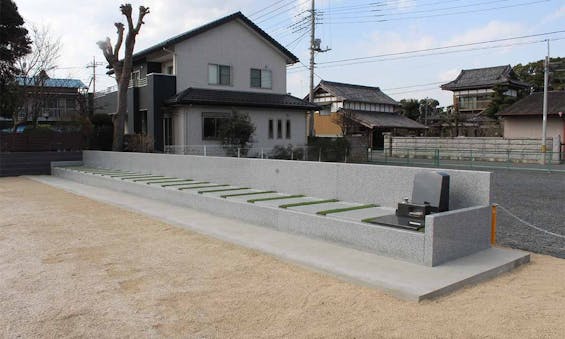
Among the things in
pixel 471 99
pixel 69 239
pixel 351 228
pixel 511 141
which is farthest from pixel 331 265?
pixel 471 99

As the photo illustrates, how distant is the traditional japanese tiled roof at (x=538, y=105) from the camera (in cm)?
2973

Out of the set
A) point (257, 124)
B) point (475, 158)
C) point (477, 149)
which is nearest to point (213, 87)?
point (257, 124)

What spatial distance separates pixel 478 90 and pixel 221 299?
142 feet

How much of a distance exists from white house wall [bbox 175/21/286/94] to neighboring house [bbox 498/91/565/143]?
55.6 ft

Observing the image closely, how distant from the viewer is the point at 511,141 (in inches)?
1110

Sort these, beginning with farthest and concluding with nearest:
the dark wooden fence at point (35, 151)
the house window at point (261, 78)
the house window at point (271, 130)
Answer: the house window at point (261, 78) < the house window at point (271, 130) < the dark wooden fence at point (35, 151)

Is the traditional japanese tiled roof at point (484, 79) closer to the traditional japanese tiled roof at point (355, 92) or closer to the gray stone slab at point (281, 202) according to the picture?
the traditional japanese tiled roof at point (355, 92)

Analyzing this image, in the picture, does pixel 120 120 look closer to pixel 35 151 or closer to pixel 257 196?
pixel 35 151

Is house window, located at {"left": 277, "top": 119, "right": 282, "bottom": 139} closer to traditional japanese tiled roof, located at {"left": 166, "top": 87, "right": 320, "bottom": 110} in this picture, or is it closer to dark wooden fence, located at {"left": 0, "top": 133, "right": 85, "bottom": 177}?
traditional japanese tiled roof, located at {"left": 166, "top": 87, "right": 320, "bottom": 110}

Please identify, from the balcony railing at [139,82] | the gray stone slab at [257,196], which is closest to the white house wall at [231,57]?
the balcony railing at [139,82]

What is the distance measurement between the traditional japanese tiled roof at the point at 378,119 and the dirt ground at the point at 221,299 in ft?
106

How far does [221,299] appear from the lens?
4684 mm

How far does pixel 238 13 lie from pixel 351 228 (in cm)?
2169

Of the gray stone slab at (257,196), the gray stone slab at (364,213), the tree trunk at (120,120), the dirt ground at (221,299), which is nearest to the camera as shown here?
the dirt ground at (221,299)
